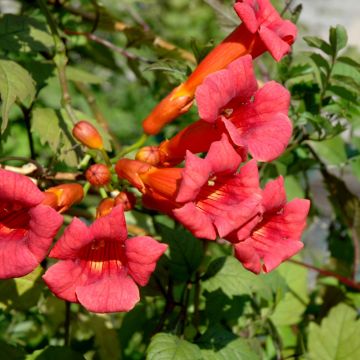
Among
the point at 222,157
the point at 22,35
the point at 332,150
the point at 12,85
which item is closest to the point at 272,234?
the point at 222,157

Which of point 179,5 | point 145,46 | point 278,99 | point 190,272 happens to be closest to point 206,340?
point 190,272

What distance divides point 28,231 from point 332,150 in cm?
119

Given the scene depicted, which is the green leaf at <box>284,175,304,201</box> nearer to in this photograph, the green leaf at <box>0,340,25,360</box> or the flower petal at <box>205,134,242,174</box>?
the flower petal at <box>205,134,242,174</box>

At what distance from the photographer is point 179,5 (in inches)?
295

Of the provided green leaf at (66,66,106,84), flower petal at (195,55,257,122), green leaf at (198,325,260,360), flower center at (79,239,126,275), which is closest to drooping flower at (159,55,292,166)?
flower petal at (195,55,257,122)

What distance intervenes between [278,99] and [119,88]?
16.9 feet

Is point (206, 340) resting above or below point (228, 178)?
below

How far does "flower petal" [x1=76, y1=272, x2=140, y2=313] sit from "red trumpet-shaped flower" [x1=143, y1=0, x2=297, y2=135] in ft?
1.55

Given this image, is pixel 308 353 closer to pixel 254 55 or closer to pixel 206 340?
pixel 206 340

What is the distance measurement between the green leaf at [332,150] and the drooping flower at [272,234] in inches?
28.9

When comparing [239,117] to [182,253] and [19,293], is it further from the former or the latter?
[19,293]

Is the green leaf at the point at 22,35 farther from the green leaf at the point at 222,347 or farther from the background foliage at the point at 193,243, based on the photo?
the green leaf at the point at 222,347

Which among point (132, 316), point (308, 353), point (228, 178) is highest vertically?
point (228, 178)

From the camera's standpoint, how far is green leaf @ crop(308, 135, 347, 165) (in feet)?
6.88
